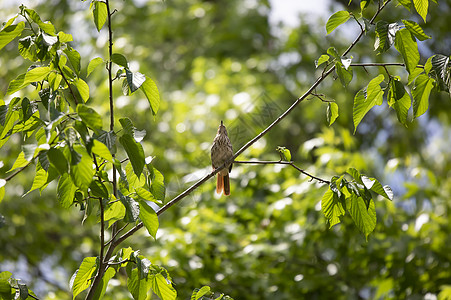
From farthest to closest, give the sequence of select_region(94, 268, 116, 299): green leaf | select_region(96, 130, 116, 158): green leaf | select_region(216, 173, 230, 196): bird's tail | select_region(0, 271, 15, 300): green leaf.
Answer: select_region(216, 173, 230, 196): bird's tail
select_region(94, 268, 116, 299): green leaf
select_region(0, 271, 15, 300): green leaf
select_region(96, 130, 116, 158): green leaf

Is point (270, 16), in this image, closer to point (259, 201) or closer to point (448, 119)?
point (448, 119)

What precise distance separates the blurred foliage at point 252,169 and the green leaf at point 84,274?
1.00ft

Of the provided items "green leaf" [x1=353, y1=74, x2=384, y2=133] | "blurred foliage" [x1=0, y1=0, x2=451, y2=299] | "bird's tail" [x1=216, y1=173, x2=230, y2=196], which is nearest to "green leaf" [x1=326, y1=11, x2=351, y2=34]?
"green leaf" [x1=353, y1=74, x2=384, y2=133]

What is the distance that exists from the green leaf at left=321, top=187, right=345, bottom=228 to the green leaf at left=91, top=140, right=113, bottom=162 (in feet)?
2.57

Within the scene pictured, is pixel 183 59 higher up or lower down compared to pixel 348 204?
higher up

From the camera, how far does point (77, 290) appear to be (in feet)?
5.62

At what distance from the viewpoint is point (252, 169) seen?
394cm

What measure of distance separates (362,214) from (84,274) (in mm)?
996

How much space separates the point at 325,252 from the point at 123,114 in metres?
2.66

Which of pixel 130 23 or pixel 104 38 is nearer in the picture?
pixel 104 38

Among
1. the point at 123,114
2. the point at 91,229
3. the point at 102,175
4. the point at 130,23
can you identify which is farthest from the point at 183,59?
the point at 102,175

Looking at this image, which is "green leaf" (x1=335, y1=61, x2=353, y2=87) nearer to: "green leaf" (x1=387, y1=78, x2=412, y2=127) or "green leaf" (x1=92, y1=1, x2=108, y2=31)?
"green leaf" (x1=387, y1=78, x2=412, y2=127)

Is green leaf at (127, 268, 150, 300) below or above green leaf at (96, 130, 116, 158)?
below

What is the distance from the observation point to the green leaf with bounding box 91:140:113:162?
1.27m
